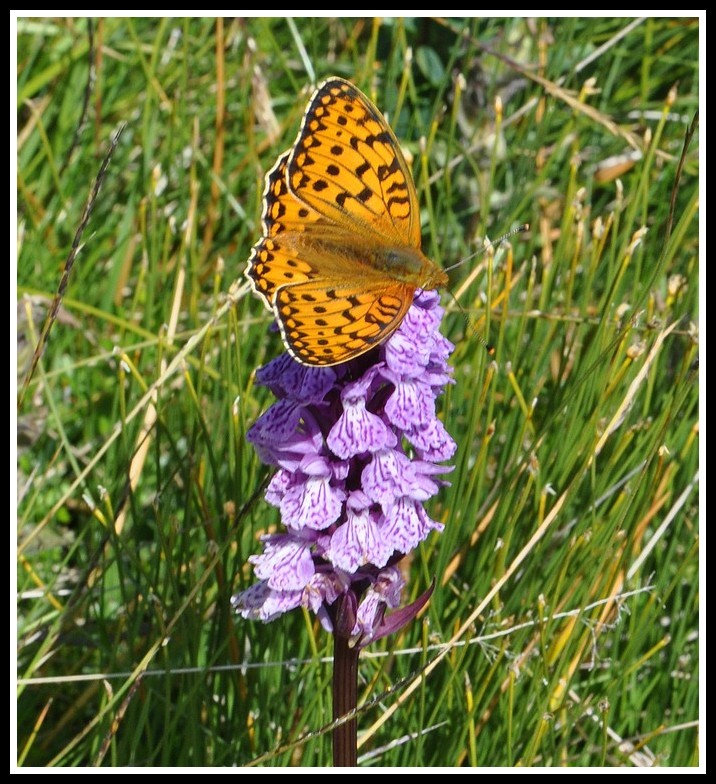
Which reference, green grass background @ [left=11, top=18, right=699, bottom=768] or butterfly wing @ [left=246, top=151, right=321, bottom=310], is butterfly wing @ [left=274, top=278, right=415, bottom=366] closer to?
butterfly wing @ [left=246, top=151, right=321, bottom=310]

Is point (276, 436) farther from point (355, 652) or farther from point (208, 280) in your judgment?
point (208, 280)

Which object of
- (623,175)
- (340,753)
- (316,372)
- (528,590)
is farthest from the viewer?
(623,175)

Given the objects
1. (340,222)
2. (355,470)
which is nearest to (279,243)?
(340,222)

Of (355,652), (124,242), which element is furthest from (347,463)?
(124,242)

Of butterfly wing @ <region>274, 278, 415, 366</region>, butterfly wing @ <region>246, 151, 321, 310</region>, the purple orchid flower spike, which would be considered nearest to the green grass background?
the purple orchid flower spike

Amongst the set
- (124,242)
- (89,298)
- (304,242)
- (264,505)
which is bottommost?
(264,505)

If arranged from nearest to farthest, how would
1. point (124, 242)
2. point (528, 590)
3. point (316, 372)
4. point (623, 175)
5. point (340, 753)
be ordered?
1. point (316, 372)
2. point (340, 753)
3. point (528, 590)
4. point (124, 242)
5. point (623, 175)

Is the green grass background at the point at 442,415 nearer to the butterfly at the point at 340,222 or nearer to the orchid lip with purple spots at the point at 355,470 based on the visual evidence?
the orchid lip with purple spots at the point at 355,470

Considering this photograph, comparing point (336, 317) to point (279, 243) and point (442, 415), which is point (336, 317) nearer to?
point (279, 243)
